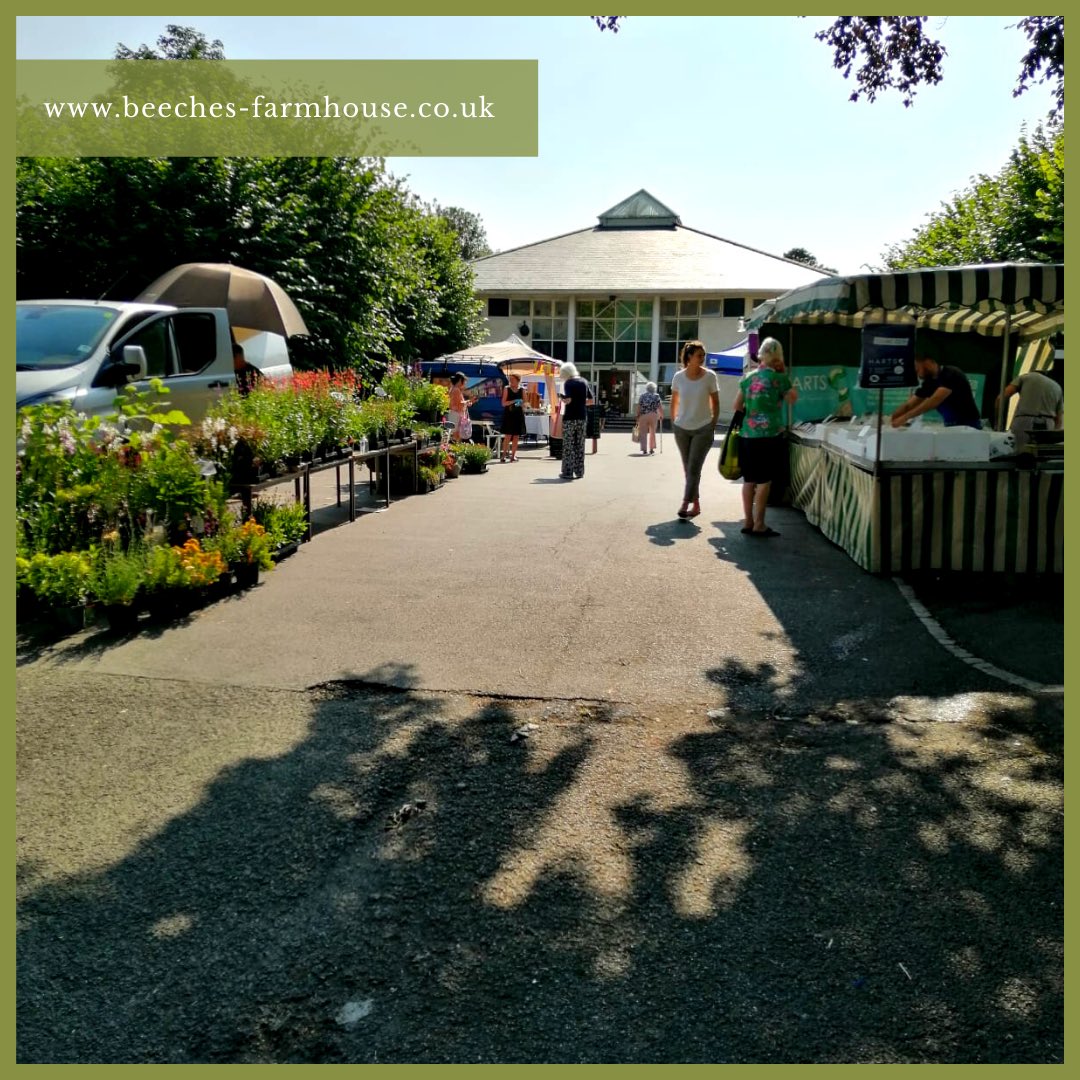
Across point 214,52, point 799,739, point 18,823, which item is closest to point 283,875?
point 18,823

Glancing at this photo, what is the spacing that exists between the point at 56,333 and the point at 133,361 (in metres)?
0.97

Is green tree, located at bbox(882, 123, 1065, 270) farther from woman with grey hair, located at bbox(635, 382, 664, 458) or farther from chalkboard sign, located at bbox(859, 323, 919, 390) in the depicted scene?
chalkboard sign, located at bbox(859, 323, 919, 390)

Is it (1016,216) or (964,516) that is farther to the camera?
(1016,216)

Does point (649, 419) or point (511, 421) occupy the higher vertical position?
point (649, 419)

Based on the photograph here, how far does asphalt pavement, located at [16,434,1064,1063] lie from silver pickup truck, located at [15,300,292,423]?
2.75 m

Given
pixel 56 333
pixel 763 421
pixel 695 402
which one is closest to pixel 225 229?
pixel 56 333

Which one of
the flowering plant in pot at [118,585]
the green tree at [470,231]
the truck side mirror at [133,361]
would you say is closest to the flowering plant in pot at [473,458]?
the truck side mirror at [133,361]

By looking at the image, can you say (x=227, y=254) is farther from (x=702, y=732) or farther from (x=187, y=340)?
(x=702, y=732)

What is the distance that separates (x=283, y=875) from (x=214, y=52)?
63576mm

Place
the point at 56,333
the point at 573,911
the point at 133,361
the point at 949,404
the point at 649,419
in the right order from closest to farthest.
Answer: the point at 573,911 < the point at 133,361 < the point at 56,333 < the point at 949,404 < the point at 649,419

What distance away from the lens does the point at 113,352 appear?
863cm

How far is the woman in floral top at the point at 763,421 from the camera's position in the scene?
990cm

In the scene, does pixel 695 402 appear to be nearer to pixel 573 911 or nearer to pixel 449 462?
pixel 449 462

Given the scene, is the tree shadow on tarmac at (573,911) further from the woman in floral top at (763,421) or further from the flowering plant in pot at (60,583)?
the woman in floral top at (763,421)
